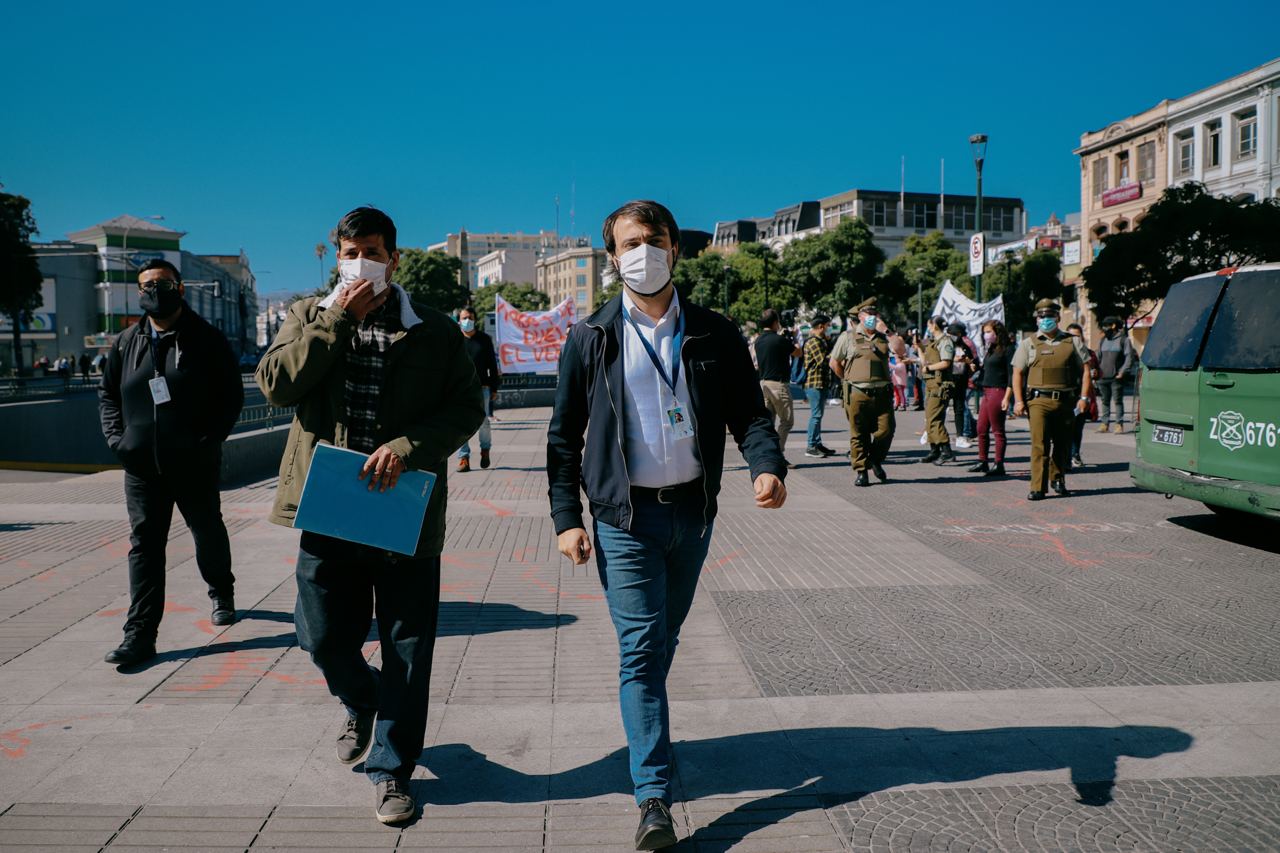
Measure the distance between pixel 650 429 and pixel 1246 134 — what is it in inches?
2057

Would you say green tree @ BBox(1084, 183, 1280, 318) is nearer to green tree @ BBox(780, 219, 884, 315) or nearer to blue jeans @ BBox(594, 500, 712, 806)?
green tree @ BBox(780, 219, 884, 315)

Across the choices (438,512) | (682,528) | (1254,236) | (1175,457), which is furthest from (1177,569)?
(1254,236)

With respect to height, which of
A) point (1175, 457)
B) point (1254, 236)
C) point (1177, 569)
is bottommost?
point (1177, 569)

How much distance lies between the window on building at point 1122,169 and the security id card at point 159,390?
5964 centimetres

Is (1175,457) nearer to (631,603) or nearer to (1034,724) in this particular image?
(1034,724)

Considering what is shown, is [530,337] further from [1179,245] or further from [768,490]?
[1179,245]

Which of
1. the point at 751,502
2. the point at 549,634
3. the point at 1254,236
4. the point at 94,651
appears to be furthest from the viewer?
the point at 1254,236

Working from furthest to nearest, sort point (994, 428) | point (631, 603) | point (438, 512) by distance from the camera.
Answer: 1. point (994, 428)
2. point (438, 512)
3. point (631, 603)

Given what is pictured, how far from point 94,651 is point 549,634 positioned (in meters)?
2.18

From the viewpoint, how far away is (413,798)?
10.7 feet

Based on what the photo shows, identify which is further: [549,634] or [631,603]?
[549,634]

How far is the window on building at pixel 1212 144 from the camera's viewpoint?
48.0 metres

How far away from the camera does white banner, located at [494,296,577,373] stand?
22.6 m

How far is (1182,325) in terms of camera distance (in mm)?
8289
